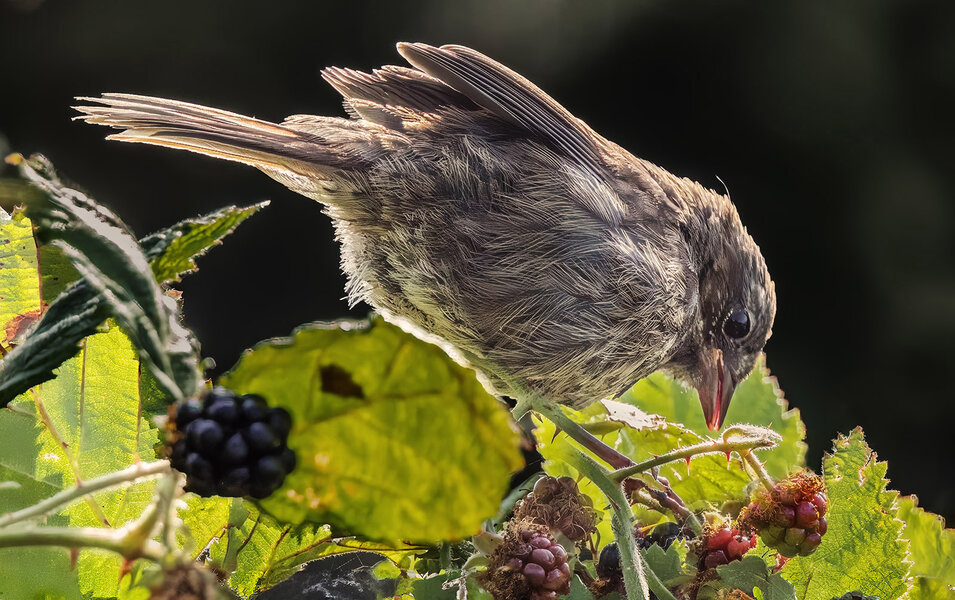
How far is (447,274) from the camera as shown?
1.04m

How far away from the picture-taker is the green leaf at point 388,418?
192 millimetres

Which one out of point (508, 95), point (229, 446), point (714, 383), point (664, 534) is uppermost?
point (508, 95)

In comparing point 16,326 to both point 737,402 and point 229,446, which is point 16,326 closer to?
point 229,446

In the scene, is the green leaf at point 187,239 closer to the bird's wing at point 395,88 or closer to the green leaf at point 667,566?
the green leaf at point 667,566

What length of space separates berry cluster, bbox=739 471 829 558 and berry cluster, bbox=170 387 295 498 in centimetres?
22

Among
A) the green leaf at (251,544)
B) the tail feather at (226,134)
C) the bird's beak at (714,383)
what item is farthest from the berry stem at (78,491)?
the bird's beak at (714,383)

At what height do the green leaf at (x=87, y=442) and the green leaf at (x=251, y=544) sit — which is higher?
the green leaf at (x=87, y=442)

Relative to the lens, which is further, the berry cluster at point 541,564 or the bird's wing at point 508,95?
the bird's wing at point 508,95

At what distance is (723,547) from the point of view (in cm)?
35

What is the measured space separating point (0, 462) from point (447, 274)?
0.80 m

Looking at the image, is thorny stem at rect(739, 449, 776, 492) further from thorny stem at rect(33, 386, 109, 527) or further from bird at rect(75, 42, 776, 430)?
bird at rect(75, 42, 776, 430)

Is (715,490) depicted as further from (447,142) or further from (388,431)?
(447,142)

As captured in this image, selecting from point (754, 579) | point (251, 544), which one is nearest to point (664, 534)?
point (754, 579)

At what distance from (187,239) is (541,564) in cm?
15
